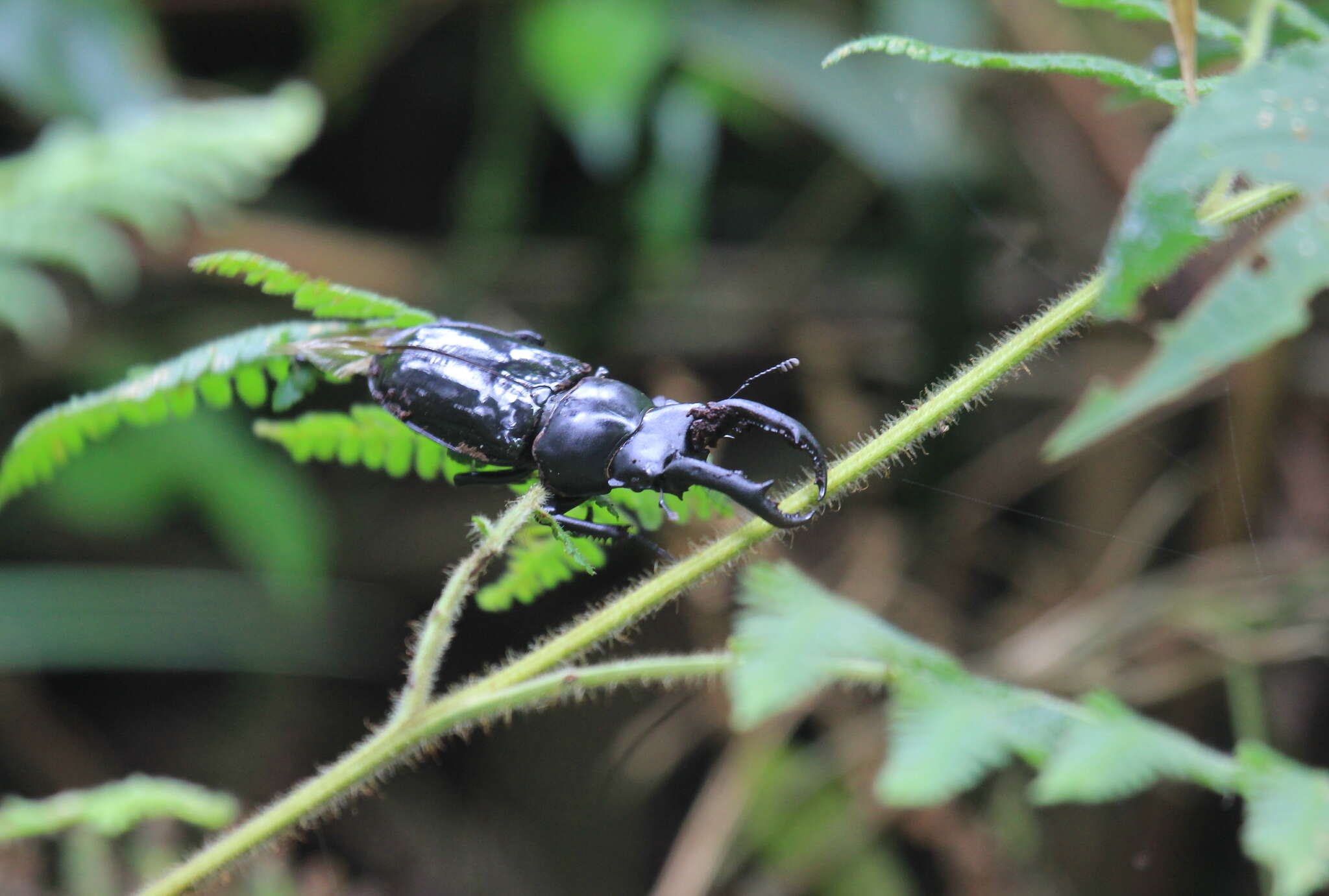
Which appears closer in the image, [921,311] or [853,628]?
[853,628]

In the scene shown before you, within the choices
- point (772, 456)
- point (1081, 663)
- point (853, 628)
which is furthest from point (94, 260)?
point (1081, 663)

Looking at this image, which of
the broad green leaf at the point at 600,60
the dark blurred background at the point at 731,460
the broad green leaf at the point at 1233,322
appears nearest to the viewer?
the broad green leaf at the point at 1233,322

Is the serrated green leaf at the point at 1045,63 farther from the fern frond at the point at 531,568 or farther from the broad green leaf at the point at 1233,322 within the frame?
the fern frond at the point at 531,568

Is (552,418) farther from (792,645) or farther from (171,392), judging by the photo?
(792,645)

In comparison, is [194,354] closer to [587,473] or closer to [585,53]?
[587,473]

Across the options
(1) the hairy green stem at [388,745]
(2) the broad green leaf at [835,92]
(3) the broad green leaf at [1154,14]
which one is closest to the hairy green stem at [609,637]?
(1) the hairy green stem at [388,745]

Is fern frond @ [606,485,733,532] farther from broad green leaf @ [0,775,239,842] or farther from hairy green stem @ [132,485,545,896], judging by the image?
broad green leaf @ [0,775,239,842]
